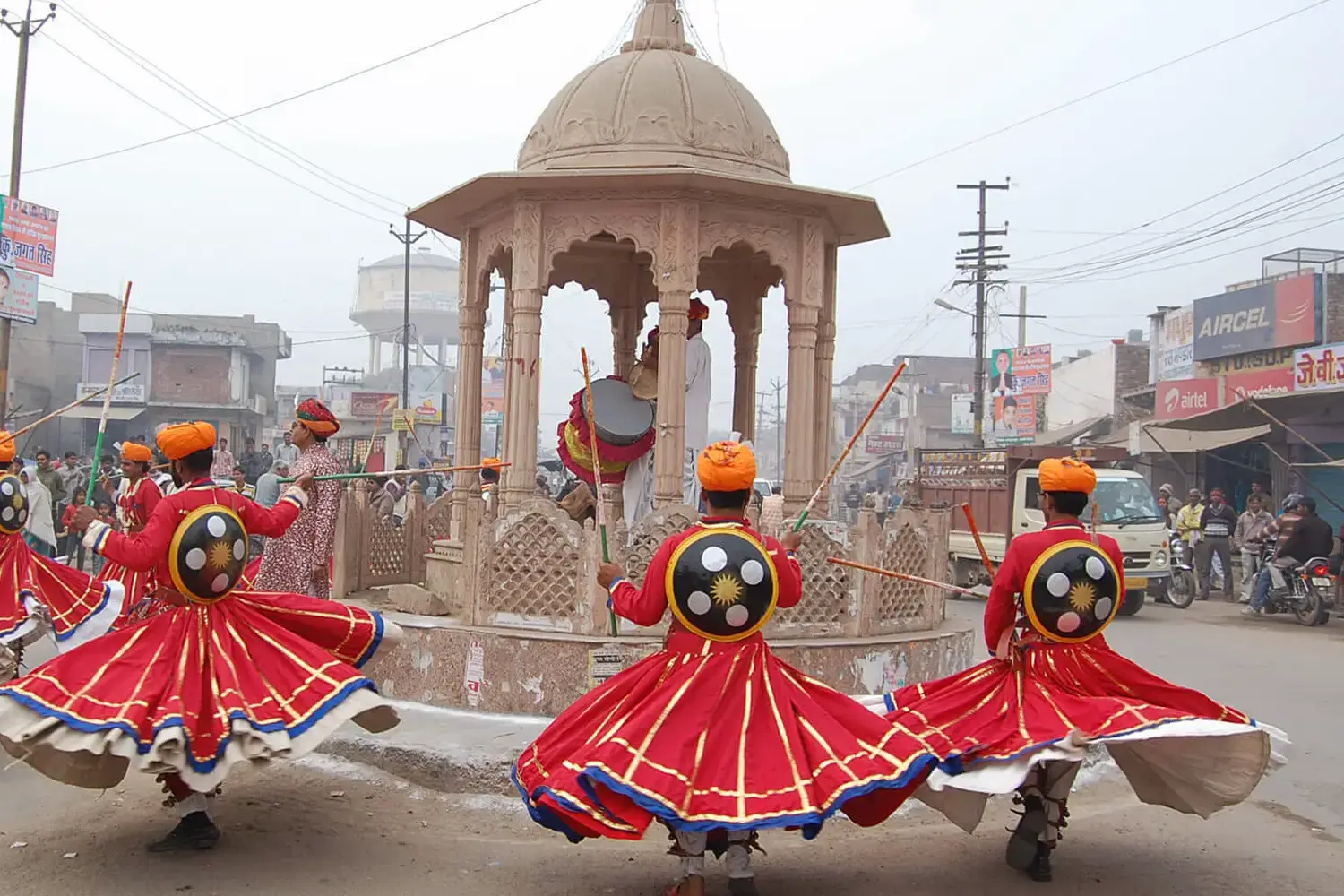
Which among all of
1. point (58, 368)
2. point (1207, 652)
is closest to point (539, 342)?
point (1207, 652)

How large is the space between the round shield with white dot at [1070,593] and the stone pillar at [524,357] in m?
4.94

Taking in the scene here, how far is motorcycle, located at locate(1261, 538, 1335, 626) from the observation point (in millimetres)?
16328

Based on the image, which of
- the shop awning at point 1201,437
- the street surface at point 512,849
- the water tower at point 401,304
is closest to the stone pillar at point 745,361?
the street surface at point 512,849

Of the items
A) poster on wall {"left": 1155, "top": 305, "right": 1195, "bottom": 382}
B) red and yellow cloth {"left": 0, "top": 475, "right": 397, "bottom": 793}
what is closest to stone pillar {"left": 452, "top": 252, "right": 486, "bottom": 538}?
red and yellow cloth {"left": 0, "top": 475, "right": 397, "bottom": 793}

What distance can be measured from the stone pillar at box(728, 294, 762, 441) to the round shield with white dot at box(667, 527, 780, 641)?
7.56 metres

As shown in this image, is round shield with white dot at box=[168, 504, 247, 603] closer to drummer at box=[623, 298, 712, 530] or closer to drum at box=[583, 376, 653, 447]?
drummer at box=[623, 298, 712, 530]

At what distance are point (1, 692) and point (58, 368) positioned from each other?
165 ft

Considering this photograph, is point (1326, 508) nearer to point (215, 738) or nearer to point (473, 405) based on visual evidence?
point (473, 405)

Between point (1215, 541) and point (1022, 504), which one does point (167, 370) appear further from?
point (1215, 541)

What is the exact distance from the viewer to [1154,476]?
1118 inches

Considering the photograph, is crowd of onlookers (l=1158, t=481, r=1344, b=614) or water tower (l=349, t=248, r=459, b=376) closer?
crowd of onlookers (l=1158, t=481, r=1344, b=614)

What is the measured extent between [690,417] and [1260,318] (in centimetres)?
2065

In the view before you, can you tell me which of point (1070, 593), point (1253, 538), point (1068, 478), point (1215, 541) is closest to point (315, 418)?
point (1068, 478)

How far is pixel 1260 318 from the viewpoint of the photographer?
2648cm
